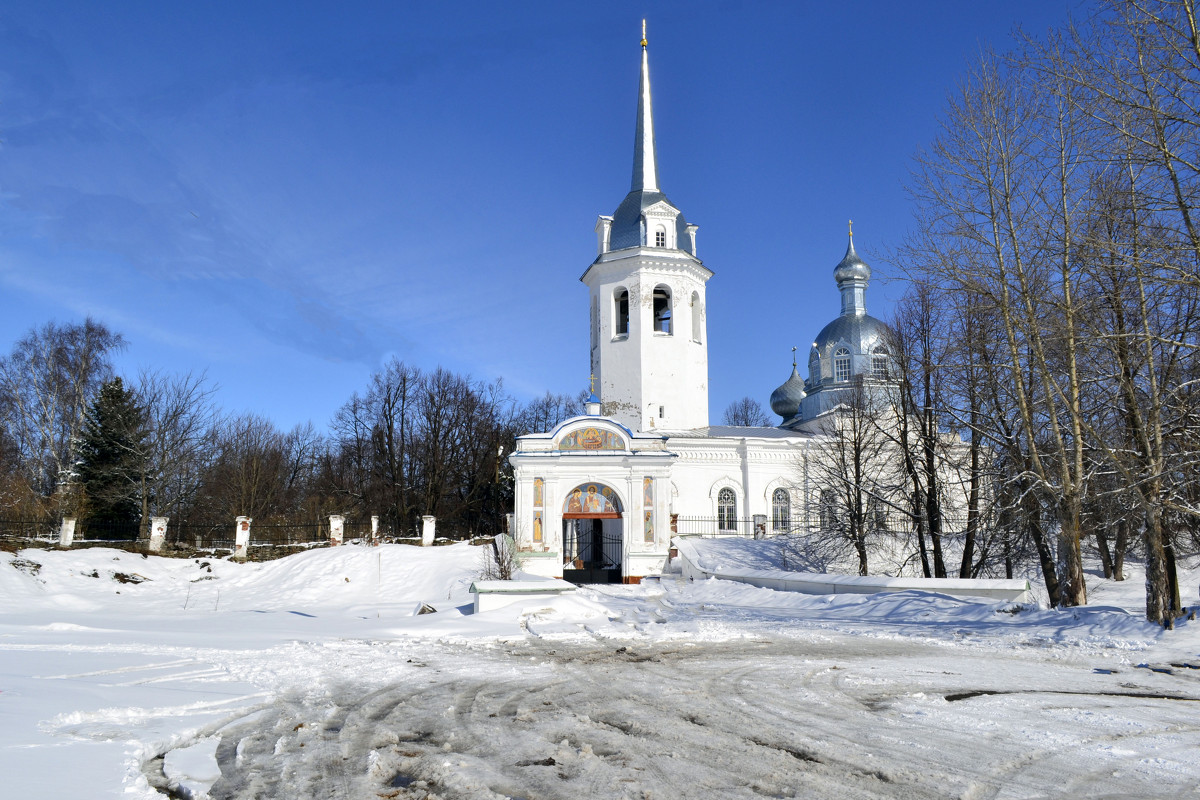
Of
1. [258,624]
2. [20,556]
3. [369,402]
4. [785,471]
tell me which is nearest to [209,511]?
[369,402]

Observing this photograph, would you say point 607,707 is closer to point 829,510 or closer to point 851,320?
point 829,510

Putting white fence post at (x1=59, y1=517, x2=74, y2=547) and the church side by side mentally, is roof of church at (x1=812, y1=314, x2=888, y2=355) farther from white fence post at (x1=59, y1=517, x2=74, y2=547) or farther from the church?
white fence post at (x1=59, y1=517, x2=74, y2=547)

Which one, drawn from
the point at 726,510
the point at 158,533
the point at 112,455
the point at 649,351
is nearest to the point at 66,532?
the point at 158,533

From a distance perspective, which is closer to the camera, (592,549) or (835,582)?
(835,582)

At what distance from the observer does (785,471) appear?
3275cm

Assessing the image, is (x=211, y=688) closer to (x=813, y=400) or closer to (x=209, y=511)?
(x=813, y=400)

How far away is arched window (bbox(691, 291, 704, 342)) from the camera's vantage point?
35219 millimetres

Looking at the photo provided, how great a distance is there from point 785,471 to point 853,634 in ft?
71.2

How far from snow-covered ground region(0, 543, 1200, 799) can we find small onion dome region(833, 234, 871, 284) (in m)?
28.0

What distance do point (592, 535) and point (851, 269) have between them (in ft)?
62.3

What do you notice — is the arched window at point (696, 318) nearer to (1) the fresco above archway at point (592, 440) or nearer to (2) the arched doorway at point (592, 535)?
(1) the fresco above archway at point (592, 440)

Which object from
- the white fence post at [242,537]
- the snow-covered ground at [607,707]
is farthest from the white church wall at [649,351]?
the snow-covered ground at [607,707]

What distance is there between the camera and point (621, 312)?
1393 inches

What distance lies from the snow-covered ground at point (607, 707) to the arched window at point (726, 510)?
1893 cm
